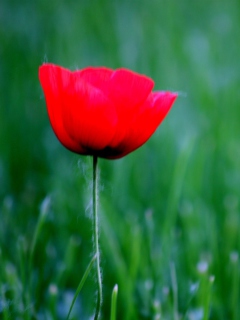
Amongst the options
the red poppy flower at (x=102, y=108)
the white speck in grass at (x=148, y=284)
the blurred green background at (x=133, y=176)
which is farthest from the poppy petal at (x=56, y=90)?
the white speck in grass at (x=148, y=284)

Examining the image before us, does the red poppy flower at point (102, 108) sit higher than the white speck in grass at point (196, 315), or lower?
higher

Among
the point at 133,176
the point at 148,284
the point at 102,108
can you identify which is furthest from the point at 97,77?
the point at 133,176

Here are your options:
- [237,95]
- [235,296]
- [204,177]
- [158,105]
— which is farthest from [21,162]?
[158,105]

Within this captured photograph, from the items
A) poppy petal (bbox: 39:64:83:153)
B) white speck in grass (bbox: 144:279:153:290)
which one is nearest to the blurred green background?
white speck in grass (bbox: 144:279:153:290)

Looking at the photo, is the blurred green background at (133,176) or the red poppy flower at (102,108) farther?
the blurred green background at (133,176)

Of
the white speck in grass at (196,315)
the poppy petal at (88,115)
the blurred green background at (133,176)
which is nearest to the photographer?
the poppy petal at (88,115)

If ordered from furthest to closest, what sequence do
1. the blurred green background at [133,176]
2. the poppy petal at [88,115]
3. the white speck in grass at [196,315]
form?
the blurred green background at [133,176] < the white speck in grass at [196,315] < the poppy petal at [88,115]

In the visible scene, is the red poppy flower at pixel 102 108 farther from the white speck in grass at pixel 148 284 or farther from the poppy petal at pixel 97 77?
the white speck in grass at pixel 148 284

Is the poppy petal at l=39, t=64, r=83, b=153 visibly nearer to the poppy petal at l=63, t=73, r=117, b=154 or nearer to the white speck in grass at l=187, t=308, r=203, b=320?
the poppy petal at l=63, t=73, r=117, b=154

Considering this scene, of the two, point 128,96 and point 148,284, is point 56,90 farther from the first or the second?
point 148,284

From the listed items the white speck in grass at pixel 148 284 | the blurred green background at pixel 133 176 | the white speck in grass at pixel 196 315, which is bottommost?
the white speck in grass at pixel 196 315
